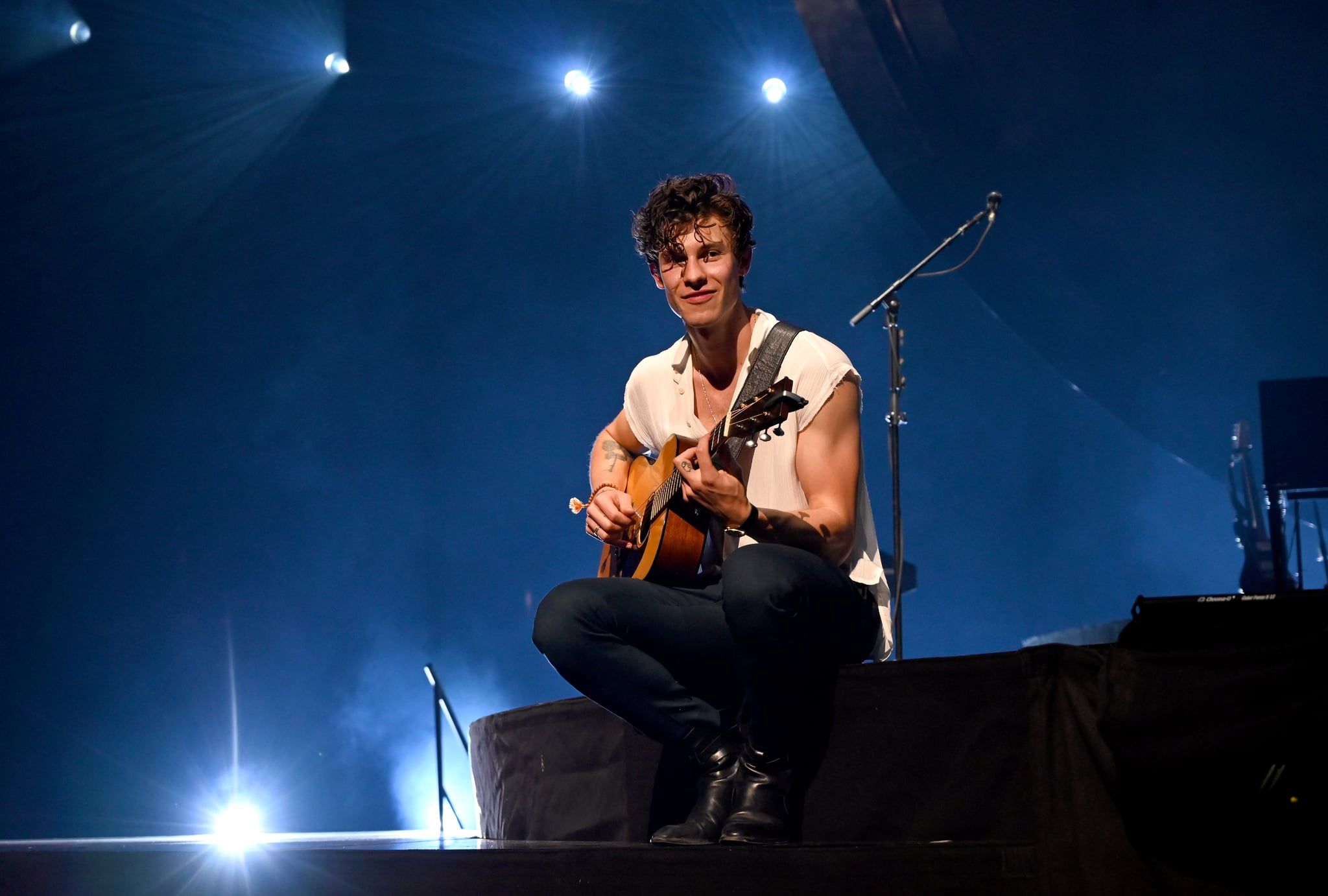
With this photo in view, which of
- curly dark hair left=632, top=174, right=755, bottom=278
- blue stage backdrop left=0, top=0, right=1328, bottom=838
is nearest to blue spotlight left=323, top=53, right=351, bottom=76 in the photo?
blue stage backdrop left=0, top=0, right=1328, bottom=838

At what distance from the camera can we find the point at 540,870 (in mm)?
1795

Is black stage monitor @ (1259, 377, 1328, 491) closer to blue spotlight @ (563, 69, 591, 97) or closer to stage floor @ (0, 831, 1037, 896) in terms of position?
stage floor @ (0, 831, 1037, 896)

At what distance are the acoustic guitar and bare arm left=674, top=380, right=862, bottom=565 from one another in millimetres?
75

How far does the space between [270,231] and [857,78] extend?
3662 millimetres

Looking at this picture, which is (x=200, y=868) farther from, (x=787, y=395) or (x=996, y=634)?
(x=996, y=634)

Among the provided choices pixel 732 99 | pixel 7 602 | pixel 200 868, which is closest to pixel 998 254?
pixel 732 99

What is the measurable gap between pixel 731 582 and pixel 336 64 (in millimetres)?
5772

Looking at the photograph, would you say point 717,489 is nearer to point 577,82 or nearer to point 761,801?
point 761,801

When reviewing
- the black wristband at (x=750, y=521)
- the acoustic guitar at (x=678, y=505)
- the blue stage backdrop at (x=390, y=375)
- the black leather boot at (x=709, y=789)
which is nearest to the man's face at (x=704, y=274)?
the acoustic guitar at (x=678, y=505)

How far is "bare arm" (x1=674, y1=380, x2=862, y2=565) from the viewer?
203cm

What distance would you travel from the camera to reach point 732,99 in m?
6.97

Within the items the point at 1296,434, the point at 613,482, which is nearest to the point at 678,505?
the point at 613,482

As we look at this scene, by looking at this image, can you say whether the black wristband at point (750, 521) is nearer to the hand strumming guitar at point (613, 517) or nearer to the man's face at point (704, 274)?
the hand strumming guitar at point (613, 517)

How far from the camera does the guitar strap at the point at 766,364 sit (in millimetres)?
2285
